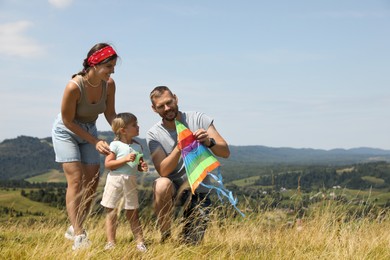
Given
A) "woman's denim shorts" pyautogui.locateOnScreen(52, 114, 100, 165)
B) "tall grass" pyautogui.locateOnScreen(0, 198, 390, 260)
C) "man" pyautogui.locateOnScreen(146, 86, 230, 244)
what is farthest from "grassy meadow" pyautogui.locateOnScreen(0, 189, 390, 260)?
"woman's denim shorts" pyautogui.locateOnScreen(52, 114, 100, 165)

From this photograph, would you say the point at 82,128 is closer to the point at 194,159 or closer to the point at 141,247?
the point at 194,159

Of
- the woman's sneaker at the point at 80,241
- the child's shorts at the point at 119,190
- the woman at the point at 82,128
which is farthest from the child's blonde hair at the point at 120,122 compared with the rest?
the woman's sneaker at the point at 80,241

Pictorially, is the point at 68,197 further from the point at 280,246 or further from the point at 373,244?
the point at 373,244

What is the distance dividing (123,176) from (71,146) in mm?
786

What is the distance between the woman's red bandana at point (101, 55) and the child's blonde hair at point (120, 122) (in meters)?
0.66

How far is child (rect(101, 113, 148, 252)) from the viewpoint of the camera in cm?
466

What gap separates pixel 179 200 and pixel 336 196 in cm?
321

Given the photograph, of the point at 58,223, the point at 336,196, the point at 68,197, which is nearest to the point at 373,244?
the point at 336,196

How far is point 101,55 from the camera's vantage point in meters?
4.65

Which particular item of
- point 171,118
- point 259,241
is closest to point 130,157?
point 171,118

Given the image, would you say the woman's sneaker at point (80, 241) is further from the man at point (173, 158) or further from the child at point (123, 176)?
the man at point (173, 158)

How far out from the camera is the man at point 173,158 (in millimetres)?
4770

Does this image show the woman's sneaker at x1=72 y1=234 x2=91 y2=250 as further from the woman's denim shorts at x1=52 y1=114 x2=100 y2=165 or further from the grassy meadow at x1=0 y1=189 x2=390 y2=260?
the woman's denim shorts at x1=52 y1=114 x2=100 y2=165

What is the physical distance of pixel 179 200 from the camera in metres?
5.11
